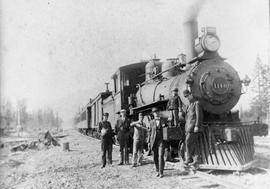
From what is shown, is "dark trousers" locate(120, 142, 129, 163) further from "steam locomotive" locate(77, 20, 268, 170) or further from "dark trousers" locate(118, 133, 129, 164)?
"steam locomotive" locate(77, 20, 268, 170)

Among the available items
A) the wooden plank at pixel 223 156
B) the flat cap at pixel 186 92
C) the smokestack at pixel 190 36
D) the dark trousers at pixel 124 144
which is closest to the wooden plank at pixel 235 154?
the wooden plank at pixel 223 156

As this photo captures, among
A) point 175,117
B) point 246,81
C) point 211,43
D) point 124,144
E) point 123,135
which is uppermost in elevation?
point 211,43

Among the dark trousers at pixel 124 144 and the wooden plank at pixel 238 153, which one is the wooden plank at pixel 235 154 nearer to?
the wooden plank at pixel 238 153

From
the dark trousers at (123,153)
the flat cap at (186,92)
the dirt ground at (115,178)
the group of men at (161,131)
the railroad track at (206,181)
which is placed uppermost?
the flat cap at (186,92)

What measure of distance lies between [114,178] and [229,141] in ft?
9.09

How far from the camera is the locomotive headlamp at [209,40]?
7.53 m

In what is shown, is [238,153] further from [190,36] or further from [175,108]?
[190,36]

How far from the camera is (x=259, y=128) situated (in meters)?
7.37

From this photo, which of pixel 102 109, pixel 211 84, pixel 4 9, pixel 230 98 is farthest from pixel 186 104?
pixel 102 109

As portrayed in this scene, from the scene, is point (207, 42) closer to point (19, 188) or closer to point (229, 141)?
point (229, 141)

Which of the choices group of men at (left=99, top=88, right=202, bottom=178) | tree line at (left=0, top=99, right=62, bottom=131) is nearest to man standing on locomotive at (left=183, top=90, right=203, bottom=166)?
group of men at (left=99, top=88, right=202, bottom=178)

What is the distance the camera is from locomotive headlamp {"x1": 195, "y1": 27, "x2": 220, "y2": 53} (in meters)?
7.53

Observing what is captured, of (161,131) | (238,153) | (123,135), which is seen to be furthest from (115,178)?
(238,153)

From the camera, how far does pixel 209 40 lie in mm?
7547
